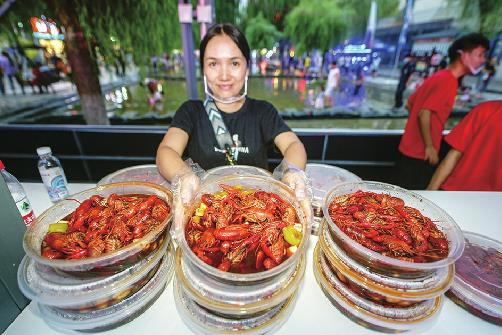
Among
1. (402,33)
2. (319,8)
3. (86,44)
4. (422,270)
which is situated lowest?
(422,270)

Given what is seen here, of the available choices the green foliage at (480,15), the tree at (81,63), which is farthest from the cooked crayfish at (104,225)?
the green foliage at (480,15)

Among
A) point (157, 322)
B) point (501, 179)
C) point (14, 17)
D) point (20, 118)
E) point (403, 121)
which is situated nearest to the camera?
point (157, 322)

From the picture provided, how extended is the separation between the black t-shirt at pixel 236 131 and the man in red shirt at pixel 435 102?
85.3 inches

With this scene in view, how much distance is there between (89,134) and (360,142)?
16.5ft

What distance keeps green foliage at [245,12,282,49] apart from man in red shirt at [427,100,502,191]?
350cm

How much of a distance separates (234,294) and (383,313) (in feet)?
2.00

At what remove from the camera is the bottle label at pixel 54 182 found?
1.67m

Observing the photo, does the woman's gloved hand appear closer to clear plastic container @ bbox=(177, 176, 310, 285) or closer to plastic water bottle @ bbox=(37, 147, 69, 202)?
clear plastic container @ bbox=(177, 176, 310, 285)

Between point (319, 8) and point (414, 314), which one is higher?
point (319, 8)

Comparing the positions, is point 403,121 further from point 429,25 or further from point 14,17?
point 14,17

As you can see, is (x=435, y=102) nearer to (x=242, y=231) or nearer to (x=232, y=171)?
(x=232, y=171)

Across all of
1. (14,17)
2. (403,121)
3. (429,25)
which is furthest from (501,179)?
(14,17)

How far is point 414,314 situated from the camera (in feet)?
3.14

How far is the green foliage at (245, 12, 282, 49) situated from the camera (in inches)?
173
